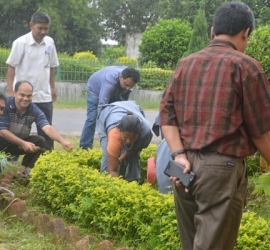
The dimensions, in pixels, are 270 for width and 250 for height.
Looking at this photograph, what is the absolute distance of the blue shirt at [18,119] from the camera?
7.10 metres

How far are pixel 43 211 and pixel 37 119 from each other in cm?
158

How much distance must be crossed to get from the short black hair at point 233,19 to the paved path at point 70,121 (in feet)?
26.7

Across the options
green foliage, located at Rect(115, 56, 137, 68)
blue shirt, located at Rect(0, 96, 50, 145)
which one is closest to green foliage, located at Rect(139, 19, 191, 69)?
green foliage, located at Rect(115, 56, 137, 68)

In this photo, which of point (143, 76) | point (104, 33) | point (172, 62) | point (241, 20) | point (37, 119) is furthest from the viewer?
point (104, 33)

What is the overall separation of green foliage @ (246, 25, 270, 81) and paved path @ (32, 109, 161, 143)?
4.99 m

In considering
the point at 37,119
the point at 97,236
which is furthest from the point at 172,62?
the point at 97,236

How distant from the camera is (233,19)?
3270 mm

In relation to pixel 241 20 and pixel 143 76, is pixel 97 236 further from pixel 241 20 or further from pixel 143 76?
→ pixel 143 76

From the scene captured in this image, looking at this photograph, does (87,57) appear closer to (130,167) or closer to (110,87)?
(110,87)

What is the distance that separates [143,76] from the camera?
2180 cm

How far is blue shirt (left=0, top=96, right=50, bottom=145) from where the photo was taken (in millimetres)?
7102

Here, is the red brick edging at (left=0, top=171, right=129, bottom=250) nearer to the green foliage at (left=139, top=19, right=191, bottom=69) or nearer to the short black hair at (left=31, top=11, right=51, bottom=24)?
the short black hair at (left=31, top=11, right=51, bottom=24)

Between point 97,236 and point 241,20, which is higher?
point 241,20

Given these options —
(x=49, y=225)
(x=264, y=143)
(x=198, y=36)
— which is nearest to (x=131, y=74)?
(x=49, y=225)
